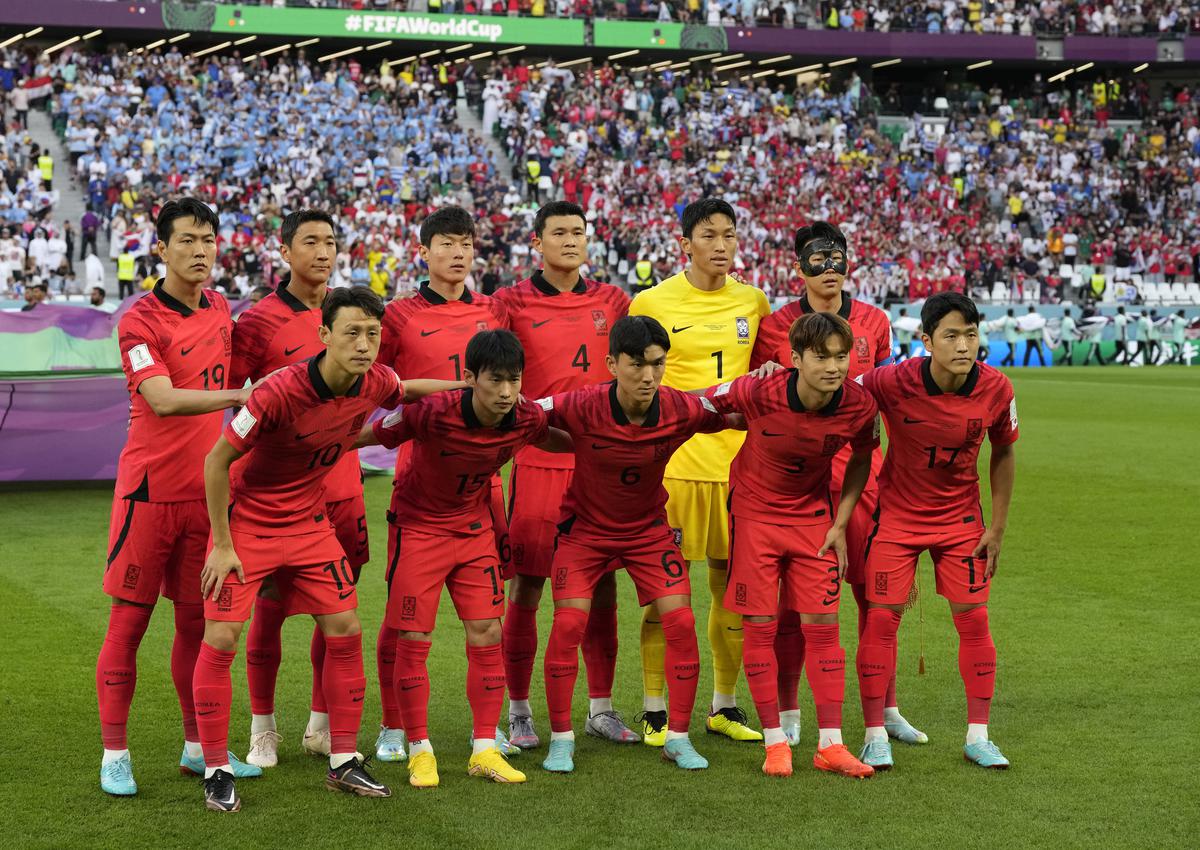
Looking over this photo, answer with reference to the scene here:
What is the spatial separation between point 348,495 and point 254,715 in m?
0.96

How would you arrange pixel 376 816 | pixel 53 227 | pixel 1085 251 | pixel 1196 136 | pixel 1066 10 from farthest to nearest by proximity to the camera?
pixel 1066 10 < pixel 1196 136 < pixel 1085 251 < pixel 53 227 < pixel 376 816

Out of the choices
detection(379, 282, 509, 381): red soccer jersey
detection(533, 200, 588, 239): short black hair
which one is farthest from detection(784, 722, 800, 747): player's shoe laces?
detection(533, 200, 588, 239): short black hair

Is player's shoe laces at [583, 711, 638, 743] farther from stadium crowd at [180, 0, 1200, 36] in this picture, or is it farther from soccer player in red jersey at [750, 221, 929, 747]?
stadium crowd at [180, 0, 1200, 36]

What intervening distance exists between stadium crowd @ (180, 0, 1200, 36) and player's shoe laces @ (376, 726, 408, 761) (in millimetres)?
35793

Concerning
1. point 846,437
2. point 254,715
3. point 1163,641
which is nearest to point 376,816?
point 254,715

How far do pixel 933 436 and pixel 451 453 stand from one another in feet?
6.26

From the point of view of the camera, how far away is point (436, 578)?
543 centimetres

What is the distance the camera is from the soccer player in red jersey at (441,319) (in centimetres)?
590

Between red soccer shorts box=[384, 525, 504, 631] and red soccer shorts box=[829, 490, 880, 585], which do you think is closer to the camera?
red soccer shorts box=[384, 525, 504, 631]

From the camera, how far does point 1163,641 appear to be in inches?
289

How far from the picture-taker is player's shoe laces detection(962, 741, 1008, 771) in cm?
532

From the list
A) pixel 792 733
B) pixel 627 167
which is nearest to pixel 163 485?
pixel 792 733

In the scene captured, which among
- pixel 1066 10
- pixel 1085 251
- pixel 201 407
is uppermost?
pixel 1066 10

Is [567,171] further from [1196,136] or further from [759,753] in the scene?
[759,753]
